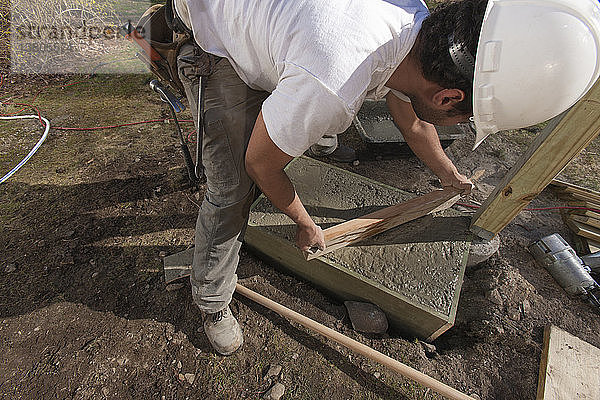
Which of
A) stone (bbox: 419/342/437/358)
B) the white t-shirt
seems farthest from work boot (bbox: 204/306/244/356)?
the white t-shirt

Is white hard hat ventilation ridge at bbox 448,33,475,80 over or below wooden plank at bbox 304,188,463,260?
over

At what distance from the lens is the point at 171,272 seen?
2.37 meters

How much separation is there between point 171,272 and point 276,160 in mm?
1514

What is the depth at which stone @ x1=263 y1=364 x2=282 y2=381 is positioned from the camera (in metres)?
2.04

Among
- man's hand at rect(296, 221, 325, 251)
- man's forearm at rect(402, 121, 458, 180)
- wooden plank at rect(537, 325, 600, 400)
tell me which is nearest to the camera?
man's hand at rect(296, 221, 325, 251)

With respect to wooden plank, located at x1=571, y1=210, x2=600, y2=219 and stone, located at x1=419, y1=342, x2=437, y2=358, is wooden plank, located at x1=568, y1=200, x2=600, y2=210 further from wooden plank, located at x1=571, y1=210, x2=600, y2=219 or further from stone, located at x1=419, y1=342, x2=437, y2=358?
stone, located at x1=419, y1=342, x2=437, y2=358

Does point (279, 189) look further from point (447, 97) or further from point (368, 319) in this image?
point (368, 319)

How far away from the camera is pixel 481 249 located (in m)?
2.42

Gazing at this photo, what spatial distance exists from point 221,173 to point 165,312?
3.94ft

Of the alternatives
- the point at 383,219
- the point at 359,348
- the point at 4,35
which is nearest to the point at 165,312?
the point at 359,348

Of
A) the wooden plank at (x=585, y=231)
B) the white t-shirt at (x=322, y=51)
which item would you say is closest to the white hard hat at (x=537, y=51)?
the white t-shirt at (x=322, y=51)

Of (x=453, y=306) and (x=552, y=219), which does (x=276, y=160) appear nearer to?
(x=453, y=306)

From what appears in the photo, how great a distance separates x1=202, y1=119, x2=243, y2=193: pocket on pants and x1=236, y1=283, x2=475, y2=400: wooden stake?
87cm

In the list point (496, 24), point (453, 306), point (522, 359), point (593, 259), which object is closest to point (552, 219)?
point (593, 259)
